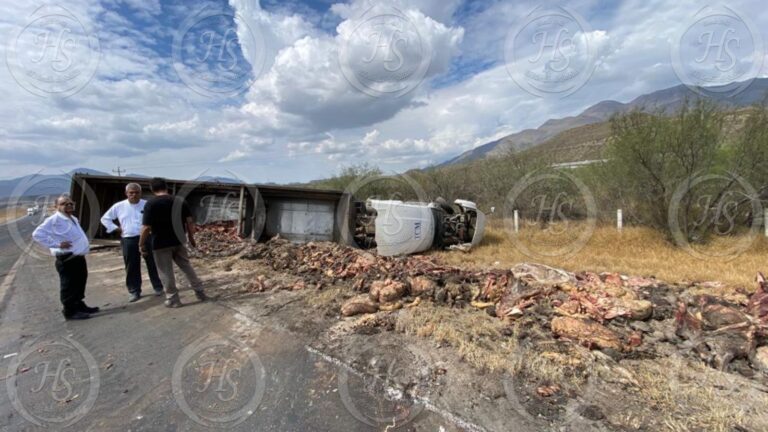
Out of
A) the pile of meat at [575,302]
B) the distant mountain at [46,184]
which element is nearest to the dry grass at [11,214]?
the distant mountain at [46,184]

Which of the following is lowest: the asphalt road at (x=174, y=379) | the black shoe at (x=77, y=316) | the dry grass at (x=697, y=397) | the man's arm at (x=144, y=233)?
the asphalt road at (x=174, y=379)

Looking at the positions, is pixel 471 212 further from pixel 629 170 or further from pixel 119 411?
pixel 119 411

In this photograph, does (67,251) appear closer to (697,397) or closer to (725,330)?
(697,397)

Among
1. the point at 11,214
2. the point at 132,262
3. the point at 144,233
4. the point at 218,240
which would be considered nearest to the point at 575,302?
the point at 144,233

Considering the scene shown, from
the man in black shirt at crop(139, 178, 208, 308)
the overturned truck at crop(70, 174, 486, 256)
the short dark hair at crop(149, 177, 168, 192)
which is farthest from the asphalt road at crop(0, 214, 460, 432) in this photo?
the overturned truck at crop(70, 174, 486, 256)

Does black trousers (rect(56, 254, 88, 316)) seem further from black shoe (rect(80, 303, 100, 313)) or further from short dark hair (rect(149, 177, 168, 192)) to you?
short dark hair (rect(149, 177, 168, 192))

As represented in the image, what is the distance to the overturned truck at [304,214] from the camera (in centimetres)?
852

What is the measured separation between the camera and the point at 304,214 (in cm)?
899

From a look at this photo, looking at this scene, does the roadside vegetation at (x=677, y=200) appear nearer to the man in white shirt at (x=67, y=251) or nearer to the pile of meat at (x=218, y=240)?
the pile of meat at (x=218, y=240)

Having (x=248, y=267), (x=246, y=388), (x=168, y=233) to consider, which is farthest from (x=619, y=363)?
(x=248, y=267)

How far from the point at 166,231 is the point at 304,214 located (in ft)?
15.1

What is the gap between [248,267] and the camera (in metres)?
6.66

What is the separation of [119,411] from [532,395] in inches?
125

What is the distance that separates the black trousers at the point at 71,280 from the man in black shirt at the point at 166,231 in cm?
69
